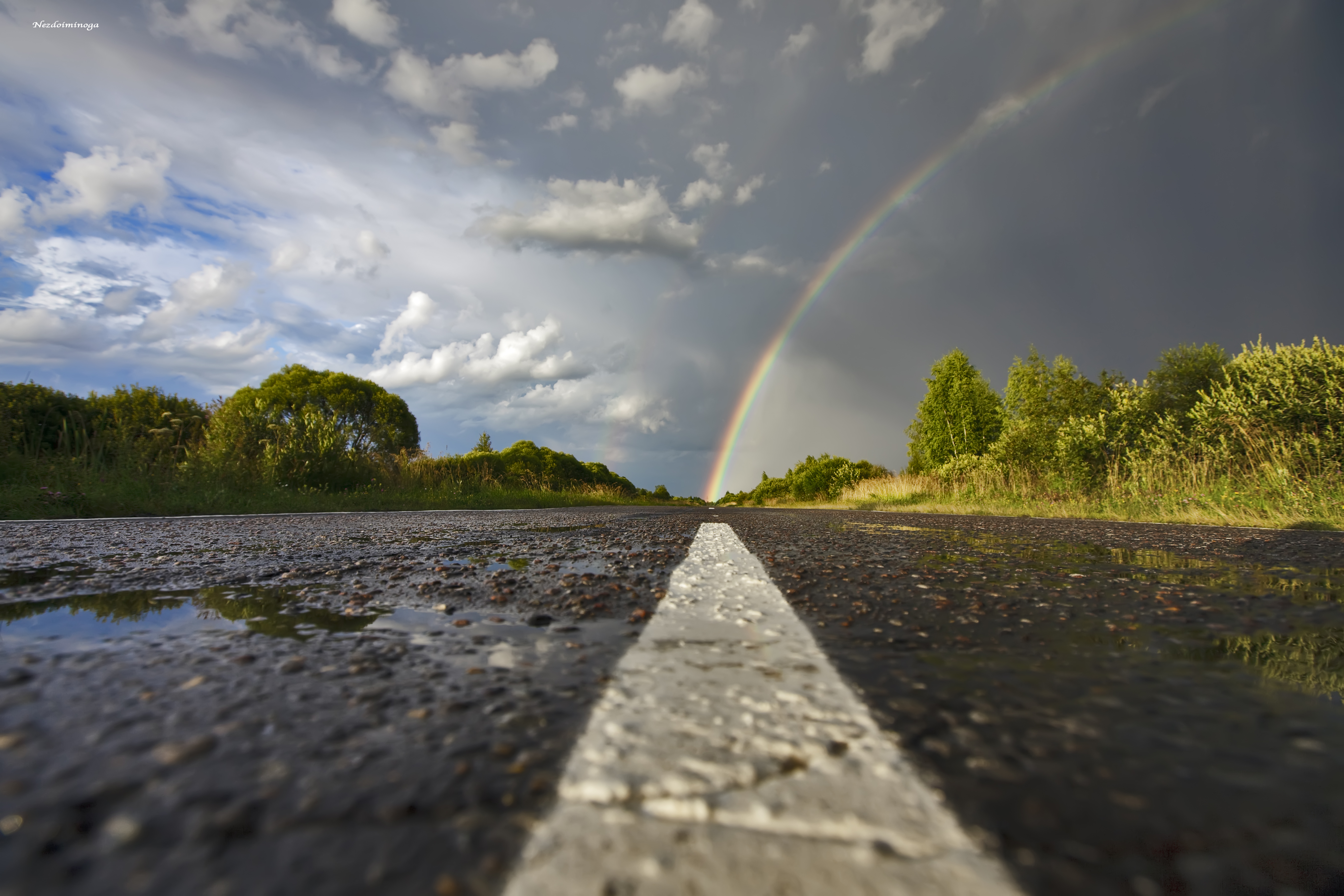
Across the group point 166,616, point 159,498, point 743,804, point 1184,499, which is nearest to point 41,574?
point 166,616

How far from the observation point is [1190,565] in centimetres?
353

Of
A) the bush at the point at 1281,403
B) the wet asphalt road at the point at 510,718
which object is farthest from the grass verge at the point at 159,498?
the bush at the point at 1281,403

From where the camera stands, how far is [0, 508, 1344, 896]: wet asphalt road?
A: 0.73 m

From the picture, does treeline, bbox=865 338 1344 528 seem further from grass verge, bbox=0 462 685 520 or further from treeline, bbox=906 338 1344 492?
grass verge, bbox=0 462 685 520

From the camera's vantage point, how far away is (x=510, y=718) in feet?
3.77

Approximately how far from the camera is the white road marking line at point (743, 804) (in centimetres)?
68

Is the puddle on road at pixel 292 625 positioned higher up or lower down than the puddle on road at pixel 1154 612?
lower down

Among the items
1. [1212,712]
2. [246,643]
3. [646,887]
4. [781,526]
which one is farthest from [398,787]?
[781,526]

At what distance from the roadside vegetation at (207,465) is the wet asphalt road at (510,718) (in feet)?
20.8

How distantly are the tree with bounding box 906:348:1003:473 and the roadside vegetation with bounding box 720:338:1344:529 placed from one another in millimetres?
9743

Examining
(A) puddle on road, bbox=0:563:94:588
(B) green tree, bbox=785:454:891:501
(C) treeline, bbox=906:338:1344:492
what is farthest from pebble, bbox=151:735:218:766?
(B) green tree, bbox=785:454:891:501

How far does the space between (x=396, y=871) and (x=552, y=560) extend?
297 centimetres

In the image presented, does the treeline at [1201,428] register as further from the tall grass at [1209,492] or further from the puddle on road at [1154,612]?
the puddle on road at [1154,612]

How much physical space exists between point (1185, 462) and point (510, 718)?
47.9 feet
